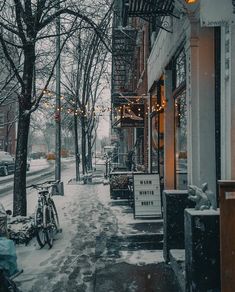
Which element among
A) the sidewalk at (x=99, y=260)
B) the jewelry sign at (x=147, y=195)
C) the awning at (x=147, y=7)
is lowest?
the sidewalk at (x=99, y=260)

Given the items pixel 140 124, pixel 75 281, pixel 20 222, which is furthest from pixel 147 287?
pixel 140 124

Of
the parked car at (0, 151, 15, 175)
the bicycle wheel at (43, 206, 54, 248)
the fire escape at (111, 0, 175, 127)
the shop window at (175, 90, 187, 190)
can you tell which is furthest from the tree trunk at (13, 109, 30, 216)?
the parked car at (0, 151, 15, 175)

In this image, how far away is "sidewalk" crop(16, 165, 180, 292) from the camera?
20.0ft

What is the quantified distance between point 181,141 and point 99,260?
10.9 ft

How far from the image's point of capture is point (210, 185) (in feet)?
21.9

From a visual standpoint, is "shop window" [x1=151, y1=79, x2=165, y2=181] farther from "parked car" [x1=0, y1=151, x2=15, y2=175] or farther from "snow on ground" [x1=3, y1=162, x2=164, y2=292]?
"parked car" [x1=0, y1=151, x2=15, y2=175]

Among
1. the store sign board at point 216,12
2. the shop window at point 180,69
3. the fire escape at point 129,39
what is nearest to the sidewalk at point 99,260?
the shop window at point 180,69

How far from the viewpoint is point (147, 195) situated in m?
11.3

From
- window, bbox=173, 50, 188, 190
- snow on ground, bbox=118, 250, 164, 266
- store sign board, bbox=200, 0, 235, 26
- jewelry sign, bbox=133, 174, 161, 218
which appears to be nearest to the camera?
store sign board, bbox=200, 0, 235, 26

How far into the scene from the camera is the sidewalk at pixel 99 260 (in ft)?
20.0

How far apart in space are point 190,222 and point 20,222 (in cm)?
528

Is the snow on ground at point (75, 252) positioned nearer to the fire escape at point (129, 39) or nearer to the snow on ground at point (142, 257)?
the snow on ground at point (142, 257)

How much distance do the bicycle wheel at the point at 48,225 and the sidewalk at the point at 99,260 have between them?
17 centimetres

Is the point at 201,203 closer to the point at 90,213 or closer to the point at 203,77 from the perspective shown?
the point at 203,77
